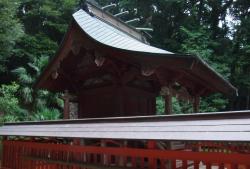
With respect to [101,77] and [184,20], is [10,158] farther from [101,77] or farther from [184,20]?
[184,20]

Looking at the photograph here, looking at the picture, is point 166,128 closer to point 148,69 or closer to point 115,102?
point 148,69

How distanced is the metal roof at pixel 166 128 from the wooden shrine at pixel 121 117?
12 millimetres

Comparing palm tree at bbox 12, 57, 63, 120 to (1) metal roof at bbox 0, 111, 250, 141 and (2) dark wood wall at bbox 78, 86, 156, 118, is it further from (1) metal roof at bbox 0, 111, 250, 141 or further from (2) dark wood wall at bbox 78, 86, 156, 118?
(1) metal roof at bbox 0, 111, 250, 141

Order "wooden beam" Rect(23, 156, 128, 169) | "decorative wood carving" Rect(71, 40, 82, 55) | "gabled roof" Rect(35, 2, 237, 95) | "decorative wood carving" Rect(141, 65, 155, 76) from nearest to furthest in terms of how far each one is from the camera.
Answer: "wooden beam" Rect(23, 156, 128, 169), "gabled roof" Rect(35, 2, 237, 95), "decorative wood carving" Rect(141, 65, 155, 76), "decorative wood carving" Rect(71, 40, 82, 55)

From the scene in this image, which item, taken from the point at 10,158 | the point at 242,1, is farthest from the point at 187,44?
the point at 10,158

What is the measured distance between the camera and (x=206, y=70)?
7.10 meters

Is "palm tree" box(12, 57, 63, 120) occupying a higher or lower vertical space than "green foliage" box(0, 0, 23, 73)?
lower

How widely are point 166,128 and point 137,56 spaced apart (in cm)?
237

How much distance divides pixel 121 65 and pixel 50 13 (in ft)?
52.7

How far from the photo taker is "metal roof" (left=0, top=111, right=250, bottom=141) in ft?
11.6

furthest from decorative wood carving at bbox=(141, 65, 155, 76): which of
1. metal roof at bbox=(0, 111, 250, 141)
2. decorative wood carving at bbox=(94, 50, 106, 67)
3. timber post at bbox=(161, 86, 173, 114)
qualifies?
metal roof at bbox=(0, 111, 250, 141)

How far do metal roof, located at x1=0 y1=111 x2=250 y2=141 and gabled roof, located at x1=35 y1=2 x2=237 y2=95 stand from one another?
5.38 feet

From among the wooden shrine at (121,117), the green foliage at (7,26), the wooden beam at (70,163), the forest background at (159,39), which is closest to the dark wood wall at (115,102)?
the wooden shrine at (121,117)

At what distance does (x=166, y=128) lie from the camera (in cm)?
422
